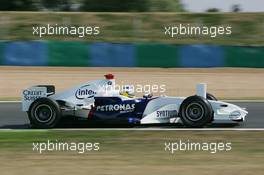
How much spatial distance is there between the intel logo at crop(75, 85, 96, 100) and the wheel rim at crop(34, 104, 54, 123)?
0.54 m

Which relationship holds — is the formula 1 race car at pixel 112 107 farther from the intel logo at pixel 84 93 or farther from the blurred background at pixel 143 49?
the blurred background at pixel 143 49

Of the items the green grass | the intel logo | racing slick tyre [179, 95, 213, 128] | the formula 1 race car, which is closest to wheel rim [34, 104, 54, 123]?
the formula 1 race car

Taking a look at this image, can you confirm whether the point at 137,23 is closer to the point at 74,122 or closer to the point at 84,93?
the point at 74,122

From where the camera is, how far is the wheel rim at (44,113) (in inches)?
479

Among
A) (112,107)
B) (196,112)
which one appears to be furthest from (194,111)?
(112,107)

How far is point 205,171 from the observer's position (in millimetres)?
8188

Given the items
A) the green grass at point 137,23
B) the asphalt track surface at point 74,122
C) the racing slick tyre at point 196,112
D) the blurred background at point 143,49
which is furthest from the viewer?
the green grass at point 137,23

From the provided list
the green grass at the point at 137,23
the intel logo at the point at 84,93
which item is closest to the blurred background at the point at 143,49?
the green grass at the point at 137,23

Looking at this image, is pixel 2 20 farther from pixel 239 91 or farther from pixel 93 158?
pixel 93 158

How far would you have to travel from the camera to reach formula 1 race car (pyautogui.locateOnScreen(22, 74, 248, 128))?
11945mm

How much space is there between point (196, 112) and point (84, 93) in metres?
1.97

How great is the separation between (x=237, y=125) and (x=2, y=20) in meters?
25.5

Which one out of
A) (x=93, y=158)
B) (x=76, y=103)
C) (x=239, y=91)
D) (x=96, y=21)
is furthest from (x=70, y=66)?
(x=93, y=158)

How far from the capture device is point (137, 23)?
1426 inches
